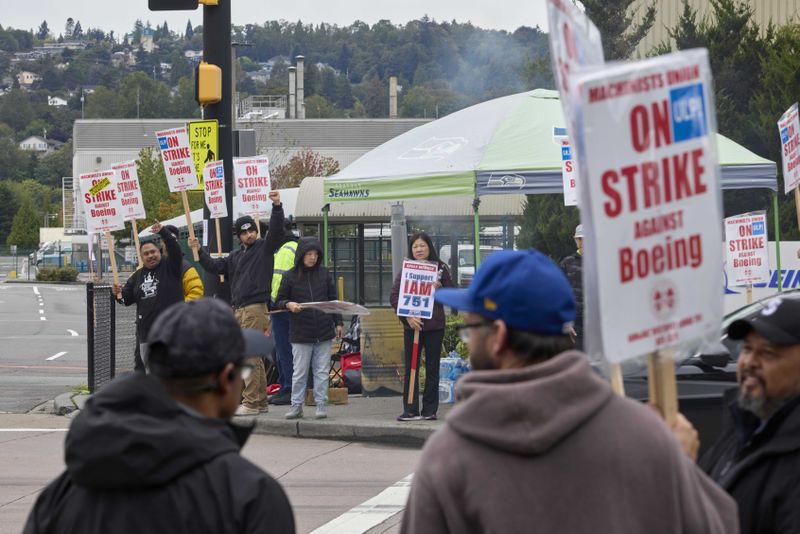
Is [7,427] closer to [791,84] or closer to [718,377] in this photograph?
[718,377]

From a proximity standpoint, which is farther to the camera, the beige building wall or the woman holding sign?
the beige building wall

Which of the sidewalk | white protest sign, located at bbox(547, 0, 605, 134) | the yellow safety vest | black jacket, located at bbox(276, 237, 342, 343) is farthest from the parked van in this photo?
white protest sign, located at bbox(547, 0, 605, 134)

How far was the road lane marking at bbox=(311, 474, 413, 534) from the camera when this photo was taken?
845cm

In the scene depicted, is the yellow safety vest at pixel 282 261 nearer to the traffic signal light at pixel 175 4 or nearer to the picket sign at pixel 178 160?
the picket sign at pixel 178 160

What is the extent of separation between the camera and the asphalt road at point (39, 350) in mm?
17661

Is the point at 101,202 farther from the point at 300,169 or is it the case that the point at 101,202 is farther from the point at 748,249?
the point at 300,169

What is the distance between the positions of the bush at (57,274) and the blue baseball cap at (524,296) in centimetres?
7178

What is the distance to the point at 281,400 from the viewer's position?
14.9 metres

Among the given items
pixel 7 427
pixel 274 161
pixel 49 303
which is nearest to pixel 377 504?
pixel 7 427

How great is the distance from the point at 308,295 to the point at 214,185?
1.93 meters

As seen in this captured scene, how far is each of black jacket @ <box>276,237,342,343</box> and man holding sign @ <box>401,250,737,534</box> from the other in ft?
33.5

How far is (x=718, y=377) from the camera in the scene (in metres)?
9.05

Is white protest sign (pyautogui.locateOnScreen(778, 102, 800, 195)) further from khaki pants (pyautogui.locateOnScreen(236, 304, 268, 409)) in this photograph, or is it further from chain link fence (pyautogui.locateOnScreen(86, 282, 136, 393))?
chain link fence (pyautogui.locateOnScreen(86, 282, 136, 393))

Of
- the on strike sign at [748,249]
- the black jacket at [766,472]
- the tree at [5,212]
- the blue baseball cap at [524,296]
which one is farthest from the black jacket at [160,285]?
the tree at [5,212]
